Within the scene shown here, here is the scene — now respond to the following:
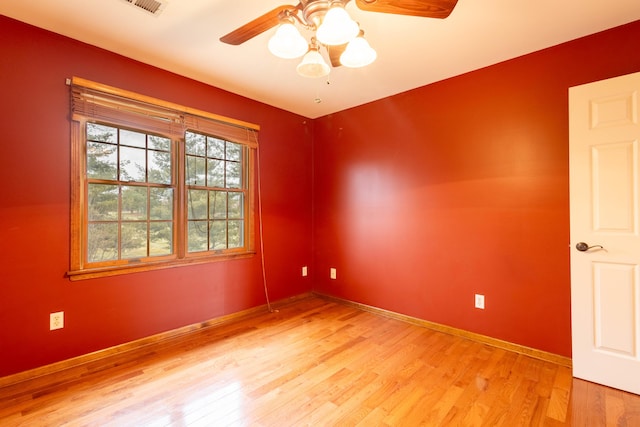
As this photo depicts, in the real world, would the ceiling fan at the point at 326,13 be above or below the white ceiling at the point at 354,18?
below

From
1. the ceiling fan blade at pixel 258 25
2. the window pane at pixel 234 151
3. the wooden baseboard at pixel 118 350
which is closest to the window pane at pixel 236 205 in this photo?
the window pane at pixel 234 151

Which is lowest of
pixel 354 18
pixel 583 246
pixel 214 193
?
pixel 583 246

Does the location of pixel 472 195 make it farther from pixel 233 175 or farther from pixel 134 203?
pixel 134 203

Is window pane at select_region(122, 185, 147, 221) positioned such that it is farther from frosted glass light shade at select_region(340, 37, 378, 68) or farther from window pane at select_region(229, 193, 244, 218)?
frosted glass light shade at select_region(340, 37, 378, 68)

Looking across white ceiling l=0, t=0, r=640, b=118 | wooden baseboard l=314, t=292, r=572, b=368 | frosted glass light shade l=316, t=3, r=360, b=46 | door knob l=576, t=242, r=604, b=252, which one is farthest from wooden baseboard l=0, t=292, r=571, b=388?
frosted glass light shade l=316, t=3, r=360, b=46

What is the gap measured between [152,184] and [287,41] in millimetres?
1910

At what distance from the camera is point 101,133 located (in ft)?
7.91

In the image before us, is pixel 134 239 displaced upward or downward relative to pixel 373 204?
downward

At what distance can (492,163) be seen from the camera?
2.64 meters

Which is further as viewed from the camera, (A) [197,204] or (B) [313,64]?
(A) [197,204]

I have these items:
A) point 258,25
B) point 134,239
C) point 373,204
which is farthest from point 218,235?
point 258,25

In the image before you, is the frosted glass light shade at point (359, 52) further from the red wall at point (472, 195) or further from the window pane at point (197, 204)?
the window pane at point (197, 204)

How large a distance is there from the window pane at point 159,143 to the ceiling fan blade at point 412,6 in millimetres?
2150

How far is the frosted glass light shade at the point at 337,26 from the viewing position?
1303mm
